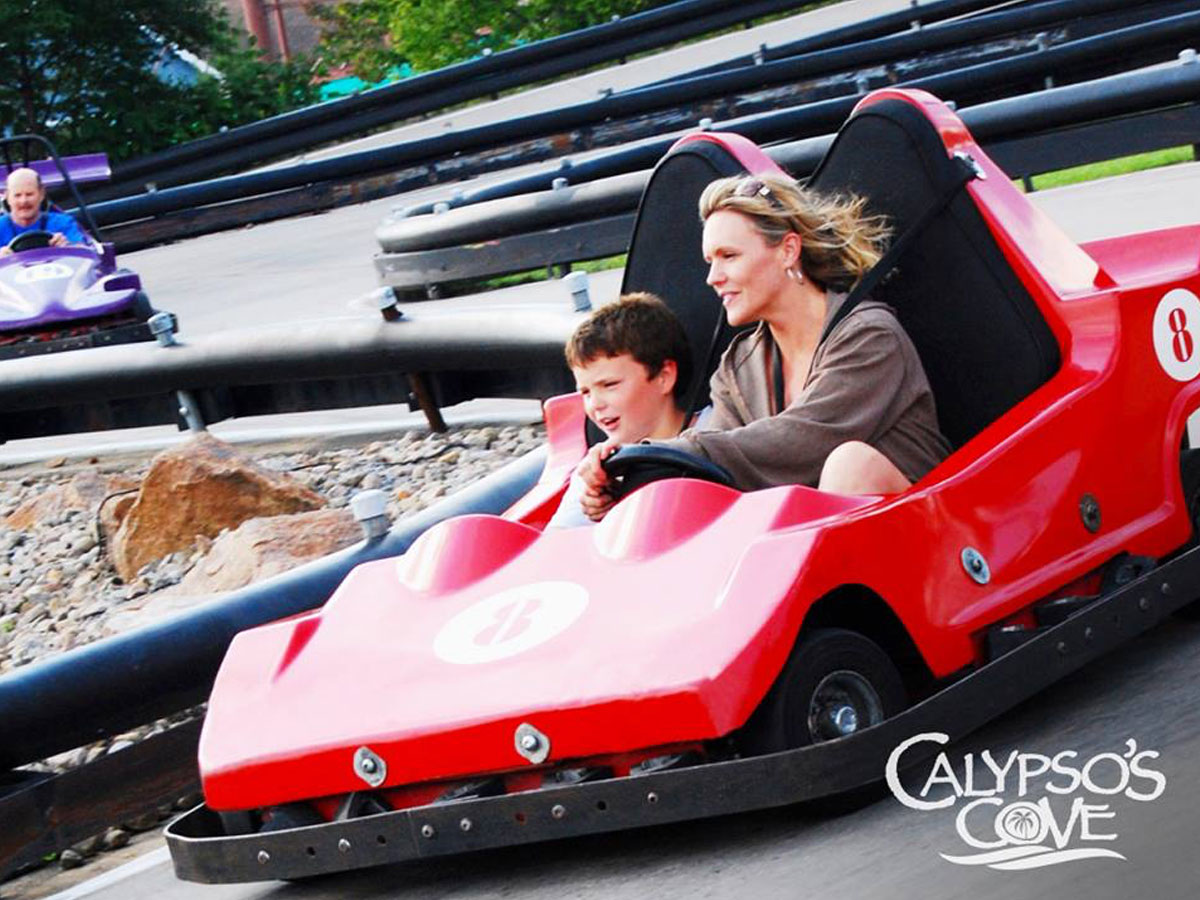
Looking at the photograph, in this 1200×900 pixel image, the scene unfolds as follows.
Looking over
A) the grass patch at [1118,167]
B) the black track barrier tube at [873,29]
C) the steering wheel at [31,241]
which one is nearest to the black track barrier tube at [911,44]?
the black track barrier tube at [873,29]

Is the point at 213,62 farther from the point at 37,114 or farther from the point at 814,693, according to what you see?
the point at 814,693

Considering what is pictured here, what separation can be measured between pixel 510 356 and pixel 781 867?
4.22 meters

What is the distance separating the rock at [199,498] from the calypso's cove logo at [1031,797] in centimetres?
395

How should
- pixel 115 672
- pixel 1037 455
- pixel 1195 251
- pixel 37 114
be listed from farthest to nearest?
1. pixel 37 114
2. pixel 1195 251
3. pixel 115 672
4. pixel 1037 455

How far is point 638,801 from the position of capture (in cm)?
334

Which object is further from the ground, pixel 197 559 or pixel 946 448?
pixel 946 448

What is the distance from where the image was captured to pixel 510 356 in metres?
7.38

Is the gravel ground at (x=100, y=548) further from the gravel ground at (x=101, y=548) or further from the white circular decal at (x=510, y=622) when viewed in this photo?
the white circular decal at (x=510, y=622)

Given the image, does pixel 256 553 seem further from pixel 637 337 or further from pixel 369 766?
pixel 369 766

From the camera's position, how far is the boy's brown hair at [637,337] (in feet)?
13.9

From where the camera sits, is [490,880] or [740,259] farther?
[740,259]

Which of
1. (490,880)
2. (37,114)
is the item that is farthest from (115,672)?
(37,114)

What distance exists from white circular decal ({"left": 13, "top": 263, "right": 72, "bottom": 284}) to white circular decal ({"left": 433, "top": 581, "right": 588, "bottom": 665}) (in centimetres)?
894

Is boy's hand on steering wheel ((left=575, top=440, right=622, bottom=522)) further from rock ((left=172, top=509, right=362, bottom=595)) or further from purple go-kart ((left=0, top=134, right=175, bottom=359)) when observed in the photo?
purple go-kart ((left=0, top=134, right=175, bottom=359))
